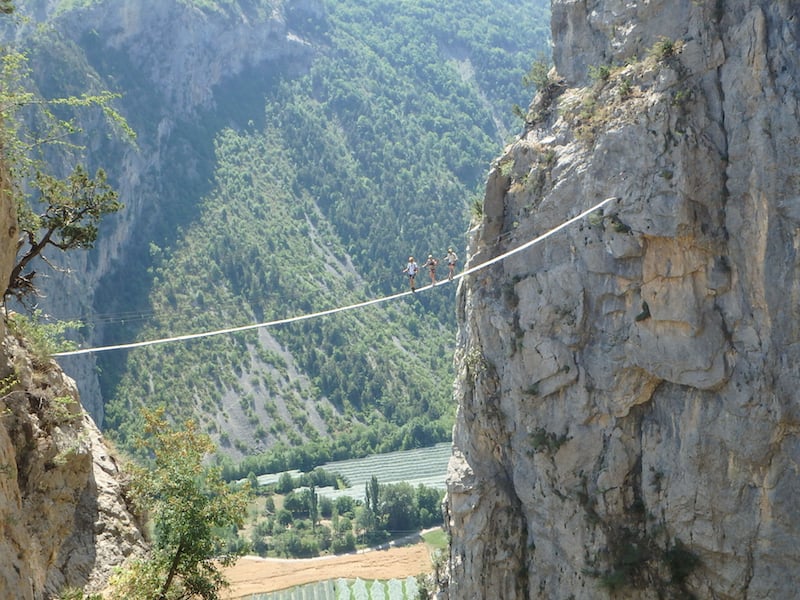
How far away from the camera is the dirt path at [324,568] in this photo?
65.2m

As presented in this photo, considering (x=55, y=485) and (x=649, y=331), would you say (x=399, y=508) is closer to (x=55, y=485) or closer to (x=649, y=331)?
(x=649, y=331)

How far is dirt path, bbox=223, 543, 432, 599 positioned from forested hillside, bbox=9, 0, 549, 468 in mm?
21389

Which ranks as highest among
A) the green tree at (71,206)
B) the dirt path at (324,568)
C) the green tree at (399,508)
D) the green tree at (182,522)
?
the green tree at (71,206)

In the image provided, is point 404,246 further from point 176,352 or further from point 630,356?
point 630,356

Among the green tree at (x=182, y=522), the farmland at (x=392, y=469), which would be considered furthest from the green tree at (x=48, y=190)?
the farmland at (x=392, y=469)

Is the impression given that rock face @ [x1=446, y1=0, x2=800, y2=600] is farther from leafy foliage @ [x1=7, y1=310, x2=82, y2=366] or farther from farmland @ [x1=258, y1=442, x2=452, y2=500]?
farmland @ [x1=258, y1=442, x2=452, y2=500]

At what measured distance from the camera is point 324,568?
68312mm

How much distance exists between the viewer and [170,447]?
738 inches

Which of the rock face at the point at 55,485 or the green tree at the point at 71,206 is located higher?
the green tree at the point at 71,206

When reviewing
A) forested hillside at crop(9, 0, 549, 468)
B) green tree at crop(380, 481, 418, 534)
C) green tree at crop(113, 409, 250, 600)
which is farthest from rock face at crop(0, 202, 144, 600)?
forested hillside at crop(9, 0, 549, 468)

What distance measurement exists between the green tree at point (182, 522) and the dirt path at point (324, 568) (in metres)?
46.8

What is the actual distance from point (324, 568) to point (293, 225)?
195 feet

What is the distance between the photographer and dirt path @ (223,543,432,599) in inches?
2569

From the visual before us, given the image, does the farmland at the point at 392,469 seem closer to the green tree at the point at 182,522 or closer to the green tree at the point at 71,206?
the green tree at the point at 71,206
